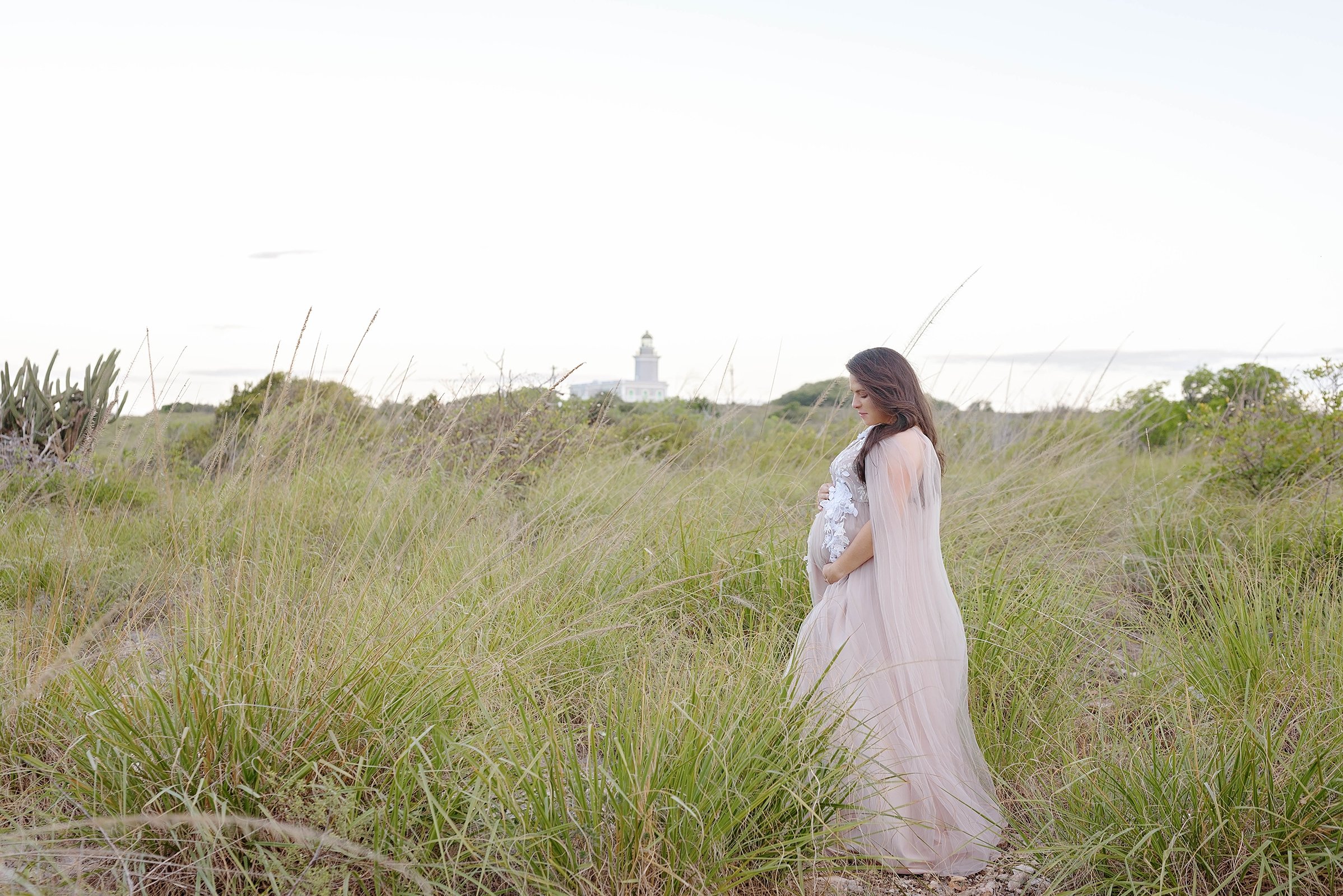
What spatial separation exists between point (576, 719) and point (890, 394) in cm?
171

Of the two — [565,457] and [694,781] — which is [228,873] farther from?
[565,457]

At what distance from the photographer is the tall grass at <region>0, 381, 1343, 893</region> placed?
7.70ft

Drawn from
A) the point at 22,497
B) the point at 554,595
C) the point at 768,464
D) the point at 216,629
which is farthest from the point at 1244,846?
the point at 22,497

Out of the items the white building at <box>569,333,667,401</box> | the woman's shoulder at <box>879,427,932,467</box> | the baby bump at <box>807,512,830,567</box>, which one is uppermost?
the white building at <box>569,333,667,401</box>

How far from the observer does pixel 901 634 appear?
3295mm

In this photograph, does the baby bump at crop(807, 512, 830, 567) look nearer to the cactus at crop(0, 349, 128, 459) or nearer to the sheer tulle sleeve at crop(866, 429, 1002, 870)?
the sheer tulle sleeve at crop(866, 429, 1002, 870)

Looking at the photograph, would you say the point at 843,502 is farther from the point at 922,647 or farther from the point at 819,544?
the point at 922,647

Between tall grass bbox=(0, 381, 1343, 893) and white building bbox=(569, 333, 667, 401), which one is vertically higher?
white building bbox=(569, 333, 667, 401)

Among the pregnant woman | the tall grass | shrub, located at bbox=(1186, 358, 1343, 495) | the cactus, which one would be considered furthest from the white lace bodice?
the cactus

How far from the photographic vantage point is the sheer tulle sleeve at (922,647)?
318 cm

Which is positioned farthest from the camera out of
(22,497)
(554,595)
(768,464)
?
(768,464)

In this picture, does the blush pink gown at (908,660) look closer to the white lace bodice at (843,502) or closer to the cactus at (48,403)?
the white lace bodice at (843,502)

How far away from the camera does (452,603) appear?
3838 mm

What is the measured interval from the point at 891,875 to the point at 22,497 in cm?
588
